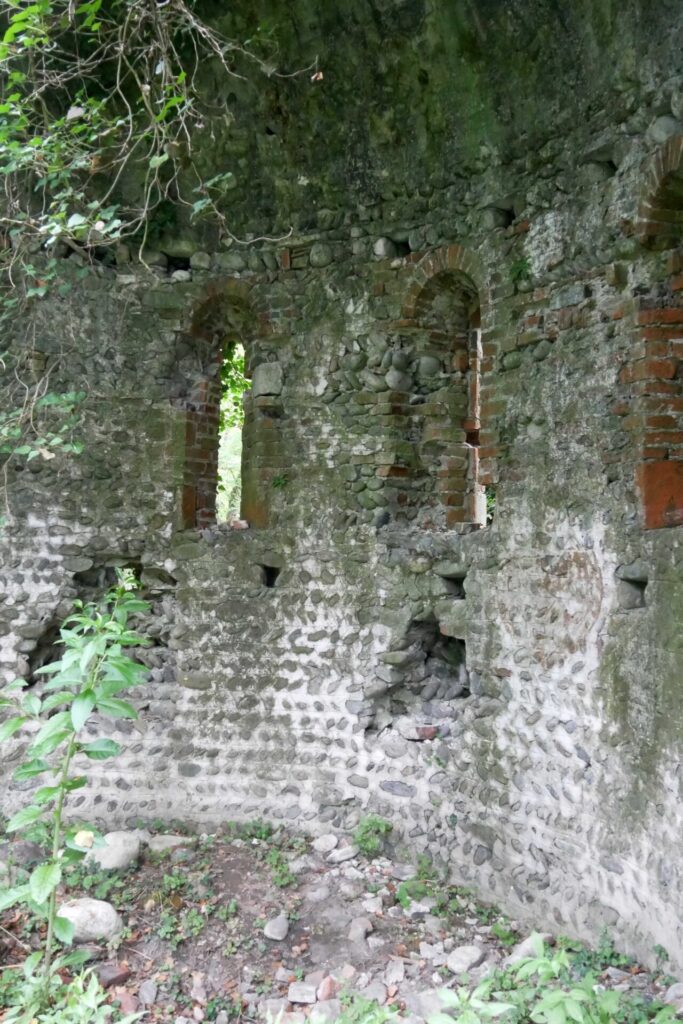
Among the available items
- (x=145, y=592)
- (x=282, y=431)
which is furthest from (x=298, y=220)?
(x=145, y=592)

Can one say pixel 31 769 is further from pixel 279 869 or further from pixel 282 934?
pixel 279 869

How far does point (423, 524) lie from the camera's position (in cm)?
564

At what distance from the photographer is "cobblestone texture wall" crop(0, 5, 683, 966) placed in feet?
13.4

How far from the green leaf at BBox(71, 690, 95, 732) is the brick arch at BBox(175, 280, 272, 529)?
310 cm

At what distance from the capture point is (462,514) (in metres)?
5.71

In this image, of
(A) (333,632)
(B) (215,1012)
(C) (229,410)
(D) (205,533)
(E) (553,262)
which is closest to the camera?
(B) (215,1012)

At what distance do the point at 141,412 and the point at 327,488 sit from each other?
161cm

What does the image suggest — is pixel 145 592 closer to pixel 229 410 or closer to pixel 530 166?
pixel 229 410

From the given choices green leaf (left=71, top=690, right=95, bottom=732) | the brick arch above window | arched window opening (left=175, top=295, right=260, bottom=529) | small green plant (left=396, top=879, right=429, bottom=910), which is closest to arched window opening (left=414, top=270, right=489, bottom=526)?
the brick arch above window

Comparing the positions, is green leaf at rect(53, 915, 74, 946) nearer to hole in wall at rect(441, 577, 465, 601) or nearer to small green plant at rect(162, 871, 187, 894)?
small green plant at rect(162, 871, 187, 894)

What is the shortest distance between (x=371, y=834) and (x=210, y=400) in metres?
3.46

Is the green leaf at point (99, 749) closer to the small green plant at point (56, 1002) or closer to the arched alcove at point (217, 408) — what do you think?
the small green plant at point (56, 1002)

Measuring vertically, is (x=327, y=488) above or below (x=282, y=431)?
below

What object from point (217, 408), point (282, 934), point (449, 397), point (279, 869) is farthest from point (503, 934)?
point (217, 408)
